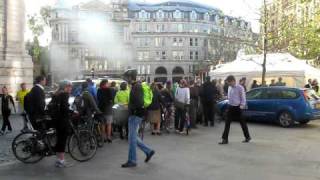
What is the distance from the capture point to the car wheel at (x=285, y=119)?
57.9 feet

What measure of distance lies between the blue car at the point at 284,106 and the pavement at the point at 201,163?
9.48ft

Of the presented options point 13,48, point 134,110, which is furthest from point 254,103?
point 13,48

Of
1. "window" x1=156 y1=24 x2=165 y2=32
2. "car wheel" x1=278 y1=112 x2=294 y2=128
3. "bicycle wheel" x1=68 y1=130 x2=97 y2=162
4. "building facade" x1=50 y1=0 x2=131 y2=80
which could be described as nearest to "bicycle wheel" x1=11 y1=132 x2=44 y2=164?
"bicycle wheel" x1=68 y1=130 x2=97 y2=162

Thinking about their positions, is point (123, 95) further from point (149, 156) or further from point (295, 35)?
point (295, 35)

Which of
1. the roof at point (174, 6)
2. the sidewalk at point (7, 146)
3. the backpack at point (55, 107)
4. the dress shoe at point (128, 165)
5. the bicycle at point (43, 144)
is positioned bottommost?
the sidewalk at point (7, 146)

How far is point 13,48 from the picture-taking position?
25.1 metres

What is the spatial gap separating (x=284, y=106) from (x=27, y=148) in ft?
34.1

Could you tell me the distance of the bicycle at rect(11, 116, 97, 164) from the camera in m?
9.96

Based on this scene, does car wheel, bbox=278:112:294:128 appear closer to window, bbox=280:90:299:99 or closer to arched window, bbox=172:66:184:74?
window, bbox=280:90:299:99

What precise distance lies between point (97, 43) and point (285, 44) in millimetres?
78230

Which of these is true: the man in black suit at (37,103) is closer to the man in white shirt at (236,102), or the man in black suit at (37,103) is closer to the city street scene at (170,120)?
the city street scene at (170,120)

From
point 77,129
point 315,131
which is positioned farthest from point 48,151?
point 315,131

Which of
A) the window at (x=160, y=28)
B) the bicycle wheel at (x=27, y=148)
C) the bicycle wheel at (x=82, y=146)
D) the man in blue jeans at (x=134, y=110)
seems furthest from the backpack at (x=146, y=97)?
the window at (x=160, y=28)

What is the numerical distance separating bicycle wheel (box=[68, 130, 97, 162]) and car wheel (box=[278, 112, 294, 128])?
9.02 m
